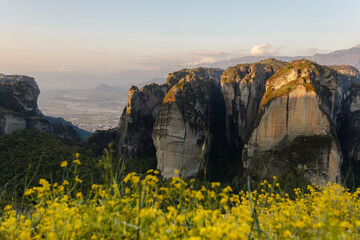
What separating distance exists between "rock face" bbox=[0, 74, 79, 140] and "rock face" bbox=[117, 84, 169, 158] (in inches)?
637

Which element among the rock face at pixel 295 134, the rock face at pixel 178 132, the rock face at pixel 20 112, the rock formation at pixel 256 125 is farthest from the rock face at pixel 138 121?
the rock face at pixel 295 134

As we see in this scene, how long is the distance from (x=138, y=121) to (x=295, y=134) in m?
29.7

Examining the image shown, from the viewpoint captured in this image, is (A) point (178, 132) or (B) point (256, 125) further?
(A) point (178, 132)

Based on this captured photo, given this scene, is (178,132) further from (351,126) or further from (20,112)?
(20,112)

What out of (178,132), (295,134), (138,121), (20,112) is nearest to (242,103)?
(178,132)

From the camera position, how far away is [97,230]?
4293 mm

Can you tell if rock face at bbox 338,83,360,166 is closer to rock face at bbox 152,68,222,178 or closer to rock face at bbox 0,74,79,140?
rock face at bbox 152,68,222,178

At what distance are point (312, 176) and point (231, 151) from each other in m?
22.7

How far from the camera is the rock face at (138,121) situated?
43.3 metres

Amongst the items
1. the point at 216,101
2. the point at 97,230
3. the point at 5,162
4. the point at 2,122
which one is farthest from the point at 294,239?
the point at 216,101

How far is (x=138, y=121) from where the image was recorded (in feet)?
146

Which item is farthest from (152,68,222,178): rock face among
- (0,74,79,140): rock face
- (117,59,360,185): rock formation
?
(0,74,79,140): rock face

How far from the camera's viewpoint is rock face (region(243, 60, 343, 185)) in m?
23.8

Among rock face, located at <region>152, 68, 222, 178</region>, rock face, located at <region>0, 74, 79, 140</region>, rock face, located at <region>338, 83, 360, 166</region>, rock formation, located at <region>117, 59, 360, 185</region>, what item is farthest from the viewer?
rock face, located at <region>338, 83, 360, 166</region>
